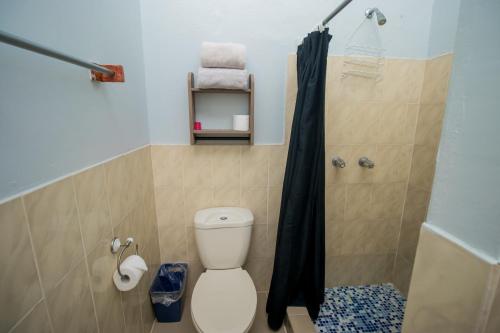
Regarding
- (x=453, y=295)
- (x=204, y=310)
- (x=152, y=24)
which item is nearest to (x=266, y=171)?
(x=204, y=310)

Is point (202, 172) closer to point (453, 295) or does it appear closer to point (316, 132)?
point (316, 132)

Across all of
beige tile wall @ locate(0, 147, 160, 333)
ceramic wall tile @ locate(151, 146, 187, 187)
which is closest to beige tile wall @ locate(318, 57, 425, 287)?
ceramic wall tile @ locate(151, 146, 187, 187)

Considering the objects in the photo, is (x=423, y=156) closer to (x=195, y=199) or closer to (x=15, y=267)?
(x=195, y=199)

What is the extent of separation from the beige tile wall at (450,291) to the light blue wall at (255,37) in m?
1.25

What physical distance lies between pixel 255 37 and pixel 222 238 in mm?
1321

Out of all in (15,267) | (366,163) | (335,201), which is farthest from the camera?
(335,201)

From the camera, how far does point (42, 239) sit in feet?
2.05

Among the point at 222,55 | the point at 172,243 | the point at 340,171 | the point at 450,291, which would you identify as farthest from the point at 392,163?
the point at 172,243

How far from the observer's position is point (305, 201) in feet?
4.53

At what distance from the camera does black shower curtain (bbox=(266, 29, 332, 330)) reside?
49.4 inches

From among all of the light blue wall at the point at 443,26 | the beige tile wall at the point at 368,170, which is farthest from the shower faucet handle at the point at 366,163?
the light blue wall at the point at 443,26

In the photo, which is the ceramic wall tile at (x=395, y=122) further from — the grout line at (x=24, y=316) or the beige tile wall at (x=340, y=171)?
the grout line at (x=24, y=316)

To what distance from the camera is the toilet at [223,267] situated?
1.19 m

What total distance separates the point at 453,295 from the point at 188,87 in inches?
55.6
